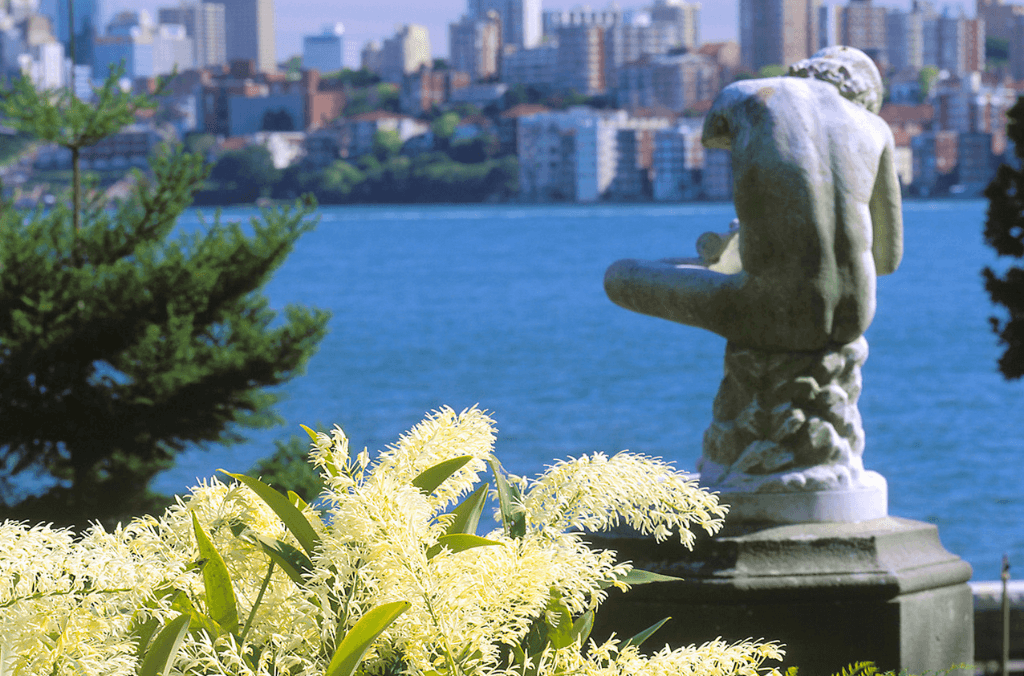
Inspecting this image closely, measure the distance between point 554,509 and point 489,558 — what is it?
15 centimetres

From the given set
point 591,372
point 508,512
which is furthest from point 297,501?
point 591,372

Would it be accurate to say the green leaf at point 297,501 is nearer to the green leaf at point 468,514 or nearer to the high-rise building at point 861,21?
the green leaf at point 468,514

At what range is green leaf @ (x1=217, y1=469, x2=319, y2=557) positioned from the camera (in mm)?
1482

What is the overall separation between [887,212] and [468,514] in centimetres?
207

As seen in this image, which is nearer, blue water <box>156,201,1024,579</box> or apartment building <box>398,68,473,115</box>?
blue water <box>156,201,1024,579</box>

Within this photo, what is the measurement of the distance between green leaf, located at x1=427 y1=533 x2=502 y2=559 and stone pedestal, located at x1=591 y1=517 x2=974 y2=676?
1.73 m

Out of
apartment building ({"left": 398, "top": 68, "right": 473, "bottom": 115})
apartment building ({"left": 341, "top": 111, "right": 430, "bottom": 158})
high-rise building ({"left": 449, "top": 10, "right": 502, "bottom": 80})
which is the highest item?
high-rise building ({"left": 449, "top": 10, "right": 502, "bottom": 80})

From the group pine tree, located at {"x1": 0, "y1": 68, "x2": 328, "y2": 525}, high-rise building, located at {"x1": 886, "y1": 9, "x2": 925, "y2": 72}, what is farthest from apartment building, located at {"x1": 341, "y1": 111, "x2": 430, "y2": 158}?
pine tree, located at {"x1": 0, "y1": 68, "x2": 328, "y2": 525}

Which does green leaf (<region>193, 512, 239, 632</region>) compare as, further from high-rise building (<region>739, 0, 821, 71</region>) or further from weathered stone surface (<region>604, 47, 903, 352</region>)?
high-rise building (<region>739, 0, 821, 71</region>)

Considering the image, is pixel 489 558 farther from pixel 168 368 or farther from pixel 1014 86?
pixel 1014 86

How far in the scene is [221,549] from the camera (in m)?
1.61

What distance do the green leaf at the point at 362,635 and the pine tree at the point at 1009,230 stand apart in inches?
397

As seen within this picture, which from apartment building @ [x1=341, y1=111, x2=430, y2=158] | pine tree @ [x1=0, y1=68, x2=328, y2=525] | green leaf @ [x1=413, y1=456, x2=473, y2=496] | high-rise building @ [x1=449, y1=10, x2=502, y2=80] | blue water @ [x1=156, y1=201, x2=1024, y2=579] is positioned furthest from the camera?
high-rise building @ [x1=449, y1=10, x2=502, y2=80]

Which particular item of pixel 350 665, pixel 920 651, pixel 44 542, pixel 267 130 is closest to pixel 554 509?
pixel 350 665
